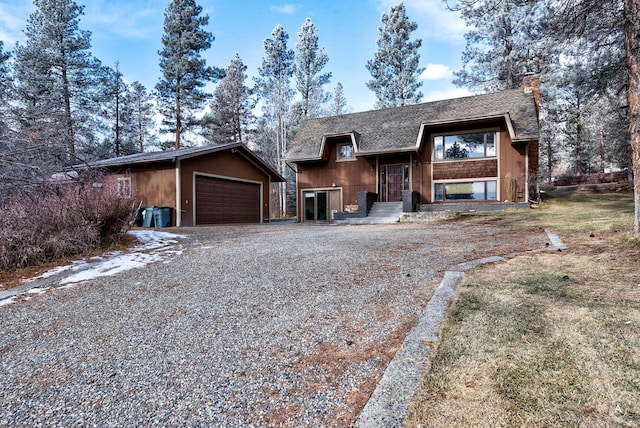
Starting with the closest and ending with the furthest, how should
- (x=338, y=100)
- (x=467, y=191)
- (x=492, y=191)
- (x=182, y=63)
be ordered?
(x=492, y=191) < (x=467, y=191) < (x=182, y=63) < (x=338, y=100)

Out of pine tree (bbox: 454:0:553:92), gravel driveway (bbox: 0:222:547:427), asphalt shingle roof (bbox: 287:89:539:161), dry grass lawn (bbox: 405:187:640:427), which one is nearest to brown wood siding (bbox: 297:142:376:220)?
asphalt shingle roof (bbox: 287:89:539:161)

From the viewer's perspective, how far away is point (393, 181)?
16047 millimetres

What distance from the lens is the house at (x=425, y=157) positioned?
13703mm

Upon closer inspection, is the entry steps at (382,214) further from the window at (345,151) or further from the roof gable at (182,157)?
the roof gable at (182,157)

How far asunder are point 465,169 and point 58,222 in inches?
554

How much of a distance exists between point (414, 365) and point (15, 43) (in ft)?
92.9

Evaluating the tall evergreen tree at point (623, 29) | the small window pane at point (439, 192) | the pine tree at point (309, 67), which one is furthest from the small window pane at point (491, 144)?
the pine tree at point (309, 67)

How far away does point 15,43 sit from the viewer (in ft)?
65.4

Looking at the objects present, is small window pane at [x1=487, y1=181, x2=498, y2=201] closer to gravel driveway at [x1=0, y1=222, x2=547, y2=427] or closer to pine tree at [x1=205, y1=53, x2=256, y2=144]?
gravel driveway at [x1=0, y1=222, x2=547, y2=427]

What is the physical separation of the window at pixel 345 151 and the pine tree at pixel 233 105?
1773 centimetres

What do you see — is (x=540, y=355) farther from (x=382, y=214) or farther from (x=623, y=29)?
(x=382, y=214)

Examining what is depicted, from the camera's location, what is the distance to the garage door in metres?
14.7

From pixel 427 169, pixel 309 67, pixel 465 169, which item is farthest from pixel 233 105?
pixel 465 169

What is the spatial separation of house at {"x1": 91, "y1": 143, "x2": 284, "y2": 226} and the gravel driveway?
9.48 meters
